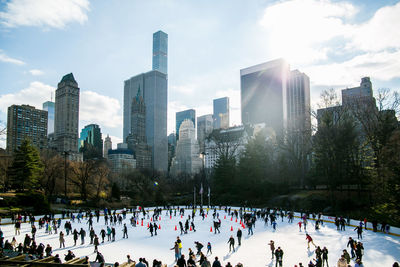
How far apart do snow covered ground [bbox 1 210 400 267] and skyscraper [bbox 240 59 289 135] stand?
139567 millimetres

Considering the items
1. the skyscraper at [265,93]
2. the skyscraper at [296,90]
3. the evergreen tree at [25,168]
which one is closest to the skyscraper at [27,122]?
the skyscraper at [265,93]

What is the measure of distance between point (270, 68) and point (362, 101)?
139 metres

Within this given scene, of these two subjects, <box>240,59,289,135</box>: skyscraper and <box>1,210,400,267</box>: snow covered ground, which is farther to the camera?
<box>240,59,289,135</box>: skyscraper

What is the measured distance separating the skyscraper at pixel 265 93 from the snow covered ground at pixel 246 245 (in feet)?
458

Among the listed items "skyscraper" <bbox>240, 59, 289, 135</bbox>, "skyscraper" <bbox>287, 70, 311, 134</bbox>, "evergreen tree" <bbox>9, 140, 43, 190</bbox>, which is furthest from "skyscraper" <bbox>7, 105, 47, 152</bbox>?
"skyscraper" <bbox>287, 70, 311, 134</bbox>

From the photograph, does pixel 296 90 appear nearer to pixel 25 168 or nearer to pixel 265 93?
pixel 265 93

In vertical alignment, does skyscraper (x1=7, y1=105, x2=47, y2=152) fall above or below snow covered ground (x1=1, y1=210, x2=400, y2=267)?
above

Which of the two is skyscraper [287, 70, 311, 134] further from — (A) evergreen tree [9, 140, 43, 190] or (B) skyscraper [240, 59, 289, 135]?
(A) evergreen tree [9, 140, 43, 190]

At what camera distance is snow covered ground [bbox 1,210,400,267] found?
57.9ft

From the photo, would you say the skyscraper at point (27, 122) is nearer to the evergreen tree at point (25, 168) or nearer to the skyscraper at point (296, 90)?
the evergreen tree at point (25, 168)

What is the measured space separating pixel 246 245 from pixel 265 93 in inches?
6285

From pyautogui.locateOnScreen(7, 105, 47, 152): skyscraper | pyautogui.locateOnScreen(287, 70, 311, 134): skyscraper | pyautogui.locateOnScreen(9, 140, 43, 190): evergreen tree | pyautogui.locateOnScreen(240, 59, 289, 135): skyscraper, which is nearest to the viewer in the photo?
pyautogui.locateOnScreen(9, 140, 43, 190): evergreen tree

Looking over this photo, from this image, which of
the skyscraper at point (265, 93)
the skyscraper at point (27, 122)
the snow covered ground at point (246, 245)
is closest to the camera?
the snow covered ground at point (246, 245)

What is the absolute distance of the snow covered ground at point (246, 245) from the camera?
1766 cm
